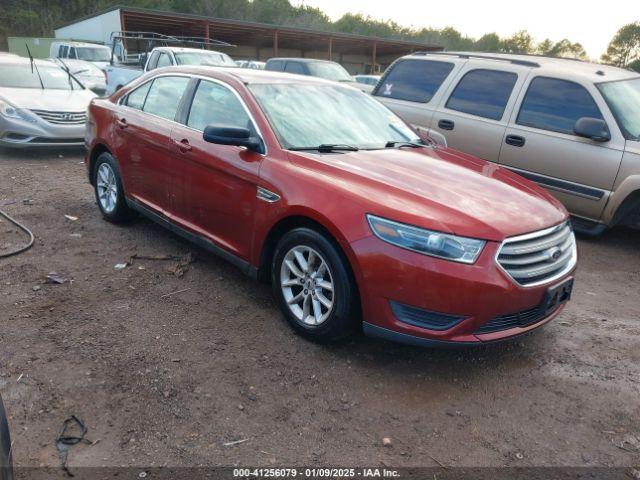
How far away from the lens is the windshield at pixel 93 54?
2028 cm

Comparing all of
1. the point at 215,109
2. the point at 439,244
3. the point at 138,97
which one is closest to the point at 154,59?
the point at 138,97

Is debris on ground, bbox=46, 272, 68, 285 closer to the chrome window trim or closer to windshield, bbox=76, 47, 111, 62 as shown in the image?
the chrome window trim

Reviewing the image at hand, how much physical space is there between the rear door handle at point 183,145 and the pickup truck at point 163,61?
7.98m

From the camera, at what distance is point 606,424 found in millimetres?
2834

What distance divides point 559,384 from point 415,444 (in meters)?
1.13

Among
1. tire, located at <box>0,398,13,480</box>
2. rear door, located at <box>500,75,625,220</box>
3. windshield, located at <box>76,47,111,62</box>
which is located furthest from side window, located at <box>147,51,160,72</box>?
tire, located at <box>0,398,13,480</box>

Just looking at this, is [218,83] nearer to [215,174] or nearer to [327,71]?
[215,174]

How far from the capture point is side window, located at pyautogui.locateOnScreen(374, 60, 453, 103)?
687 centimetres

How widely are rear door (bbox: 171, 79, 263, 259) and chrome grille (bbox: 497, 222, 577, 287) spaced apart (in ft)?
5.64

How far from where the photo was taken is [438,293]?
9.27 ft

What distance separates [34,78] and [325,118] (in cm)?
756

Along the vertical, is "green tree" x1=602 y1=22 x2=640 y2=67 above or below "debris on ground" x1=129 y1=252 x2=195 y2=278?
above

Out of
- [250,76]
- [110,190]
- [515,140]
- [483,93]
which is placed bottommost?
[110,190]

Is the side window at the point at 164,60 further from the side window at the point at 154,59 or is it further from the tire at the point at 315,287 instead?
the tire at the point at 315,287
